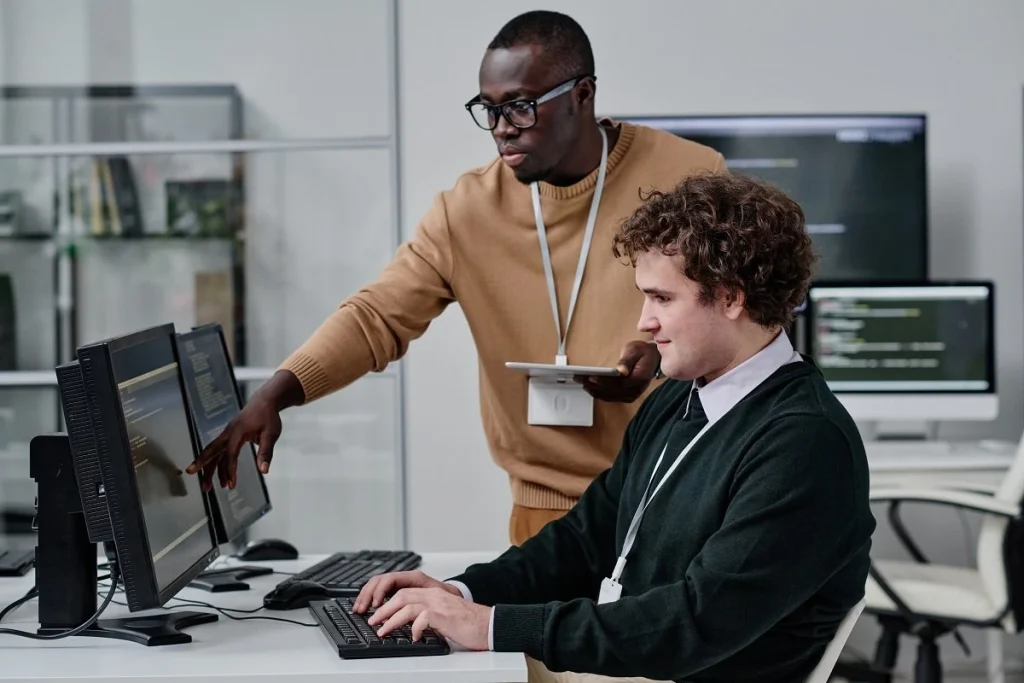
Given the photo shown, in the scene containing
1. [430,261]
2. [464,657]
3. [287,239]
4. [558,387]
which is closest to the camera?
[464,657]

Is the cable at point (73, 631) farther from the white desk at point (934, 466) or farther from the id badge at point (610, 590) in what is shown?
the white desk at point (934, 466)

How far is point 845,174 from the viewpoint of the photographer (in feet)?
13.1

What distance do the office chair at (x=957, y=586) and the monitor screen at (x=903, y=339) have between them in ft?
1.83

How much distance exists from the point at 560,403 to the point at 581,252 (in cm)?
29

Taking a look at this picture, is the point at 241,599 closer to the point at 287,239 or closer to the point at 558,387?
the point at 558,387

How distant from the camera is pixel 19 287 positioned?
4367 millimetres

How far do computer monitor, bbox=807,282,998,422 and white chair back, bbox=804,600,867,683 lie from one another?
2.28 meters

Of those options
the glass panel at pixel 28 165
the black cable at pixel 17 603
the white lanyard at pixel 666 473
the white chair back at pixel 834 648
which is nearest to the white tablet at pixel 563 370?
the white lanyard at pixel 666 473

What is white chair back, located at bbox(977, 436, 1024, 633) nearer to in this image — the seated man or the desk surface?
the desk surface

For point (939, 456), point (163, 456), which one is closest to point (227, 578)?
point (163, 456)

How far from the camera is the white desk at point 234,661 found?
4.81ft

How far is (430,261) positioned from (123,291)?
2286 mm

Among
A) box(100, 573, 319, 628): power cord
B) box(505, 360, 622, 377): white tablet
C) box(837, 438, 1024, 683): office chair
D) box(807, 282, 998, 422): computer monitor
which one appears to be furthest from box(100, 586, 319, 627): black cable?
box(807, 282, 998, 422): computer monitor

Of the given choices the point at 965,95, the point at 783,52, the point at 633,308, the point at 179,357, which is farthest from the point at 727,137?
the point at 179,357
